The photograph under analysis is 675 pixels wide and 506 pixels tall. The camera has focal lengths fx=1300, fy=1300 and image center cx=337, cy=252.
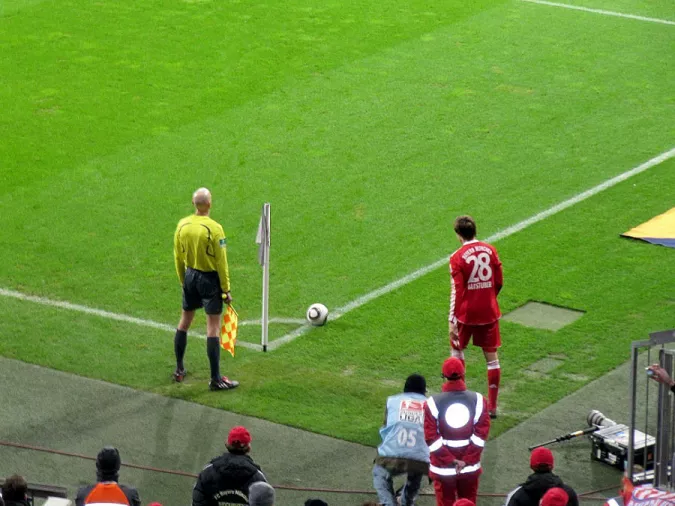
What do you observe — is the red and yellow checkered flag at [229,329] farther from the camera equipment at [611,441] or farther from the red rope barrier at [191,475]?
the camera equipment at [611,441]

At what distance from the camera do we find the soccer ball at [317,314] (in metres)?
13.4

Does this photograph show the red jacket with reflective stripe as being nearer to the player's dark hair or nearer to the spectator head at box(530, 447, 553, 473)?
the spectator head at box(530, 447, 553, 473)

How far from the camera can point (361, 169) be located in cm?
1773

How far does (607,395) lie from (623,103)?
917 centimetres

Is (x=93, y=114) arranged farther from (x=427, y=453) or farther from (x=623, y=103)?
(x=427, y=453)

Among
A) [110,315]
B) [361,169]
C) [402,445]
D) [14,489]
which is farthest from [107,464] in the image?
[361,169]

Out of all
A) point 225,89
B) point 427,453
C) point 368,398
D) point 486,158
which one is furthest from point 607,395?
point 225,89

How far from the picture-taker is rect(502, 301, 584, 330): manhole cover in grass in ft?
44.3

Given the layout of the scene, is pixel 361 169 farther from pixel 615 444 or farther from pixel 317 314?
pixel 615 444

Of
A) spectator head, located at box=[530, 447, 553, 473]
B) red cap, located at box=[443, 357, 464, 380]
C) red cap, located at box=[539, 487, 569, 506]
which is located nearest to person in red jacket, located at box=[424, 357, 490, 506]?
red cap, located at box=[443, 357, 464, 380]

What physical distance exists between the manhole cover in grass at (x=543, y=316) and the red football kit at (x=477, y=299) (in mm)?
2078

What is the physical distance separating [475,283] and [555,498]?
348 centimetres

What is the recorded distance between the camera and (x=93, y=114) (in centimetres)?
1967

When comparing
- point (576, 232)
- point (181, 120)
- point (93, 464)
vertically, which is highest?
point (181, 120)
